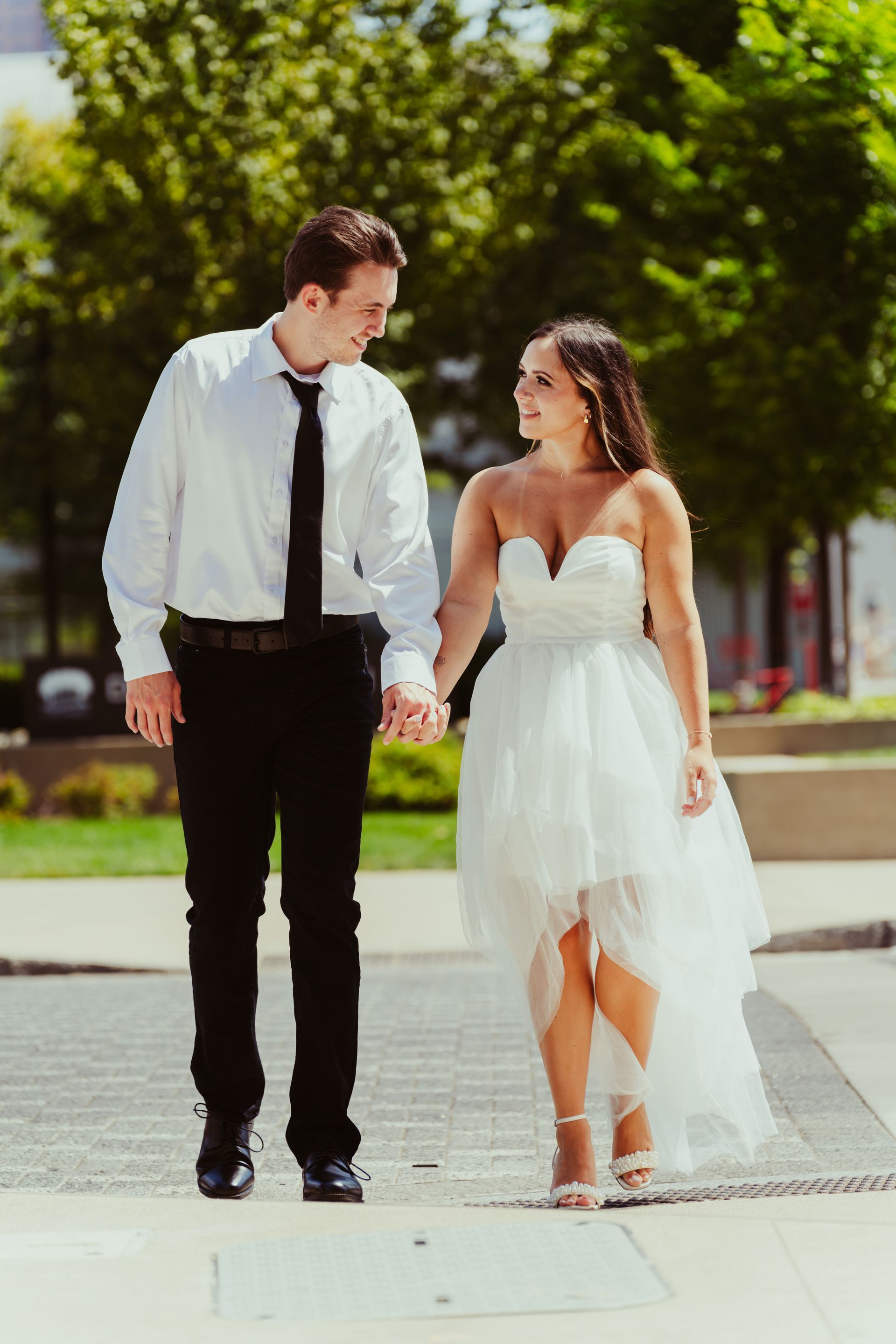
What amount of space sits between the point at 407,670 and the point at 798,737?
44.6 feet

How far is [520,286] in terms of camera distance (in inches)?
1067

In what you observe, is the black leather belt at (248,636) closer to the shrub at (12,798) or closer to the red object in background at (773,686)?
the shrub at (12,798)

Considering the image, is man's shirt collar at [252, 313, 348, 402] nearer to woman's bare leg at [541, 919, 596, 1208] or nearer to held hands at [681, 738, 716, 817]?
held hands at [681, 738, 716, 817]

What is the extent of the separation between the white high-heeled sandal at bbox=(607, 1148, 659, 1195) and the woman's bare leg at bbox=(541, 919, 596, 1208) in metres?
0.08

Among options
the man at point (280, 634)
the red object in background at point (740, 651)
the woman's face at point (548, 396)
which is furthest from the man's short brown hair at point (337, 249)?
the red object in background at point (740, 651)

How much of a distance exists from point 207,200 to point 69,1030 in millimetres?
15925

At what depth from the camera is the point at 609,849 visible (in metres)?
3.86

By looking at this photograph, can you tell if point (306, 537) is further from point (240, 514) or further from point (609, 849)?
point (609, 849)

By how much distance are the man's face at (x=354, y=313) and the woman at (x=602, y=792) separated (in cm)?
46

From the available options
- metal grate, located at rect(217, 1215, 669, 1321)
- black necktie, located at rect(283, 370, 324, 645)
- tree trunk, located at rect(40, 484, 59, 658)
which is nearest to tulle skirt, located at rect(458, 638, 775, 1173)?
black necktie, located at rect(283, 370, 324, 645)

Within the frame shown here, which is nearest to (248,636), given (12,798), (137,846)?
(137,846)

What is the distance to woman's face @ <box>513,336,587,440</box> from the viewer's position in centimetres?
405

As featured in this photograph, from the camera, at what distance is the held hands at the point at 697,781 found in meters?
3.93

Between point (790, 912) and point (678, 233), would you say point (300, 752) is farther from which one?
point (678, 233)
